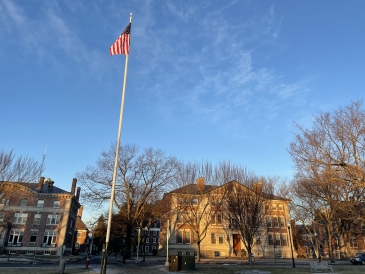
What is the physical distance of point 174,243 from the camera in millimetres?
46406

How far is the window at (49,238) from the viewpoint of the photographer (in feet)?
156

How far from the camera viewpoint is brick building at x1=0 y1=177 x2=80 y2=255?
151ft

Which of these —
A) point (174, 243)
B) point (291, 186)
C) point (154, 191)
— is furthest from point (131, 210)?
point (291, 186)

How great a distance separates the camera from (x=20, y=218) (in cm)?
4803

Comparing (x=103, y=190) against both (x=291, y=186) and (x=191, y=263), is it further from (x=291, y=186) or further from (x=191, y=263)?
(x=291, y=186)

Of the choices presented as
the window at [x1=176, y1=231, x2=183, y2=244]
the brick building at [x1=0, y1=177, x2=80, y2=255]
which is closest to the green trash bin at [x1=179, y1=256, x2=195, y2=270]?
the window at [x1=176, y1=231, x2=183, y2=244]

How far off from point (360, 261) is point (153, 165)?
27.5 m

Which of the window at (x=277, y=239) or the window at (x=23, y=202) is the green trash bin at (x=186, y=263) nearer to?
the window at (x=277, y=239)

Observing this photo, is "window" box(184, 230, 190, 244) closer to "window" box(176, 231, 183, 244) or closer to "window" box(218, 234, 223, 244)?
"window" box(176, 231, 183, 244)

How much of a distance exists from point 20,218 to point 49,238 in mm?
6241

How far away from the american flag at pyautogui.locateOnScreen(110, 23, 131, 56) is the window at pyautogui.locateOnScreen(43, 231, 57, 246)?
144 ft

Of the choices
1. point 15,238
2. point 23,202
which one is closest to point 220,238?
point 15,238

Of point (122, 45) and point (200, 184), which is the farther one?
point (200, 184)

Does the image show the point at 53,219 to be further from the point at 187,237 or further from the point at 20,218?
the point at 187,237
